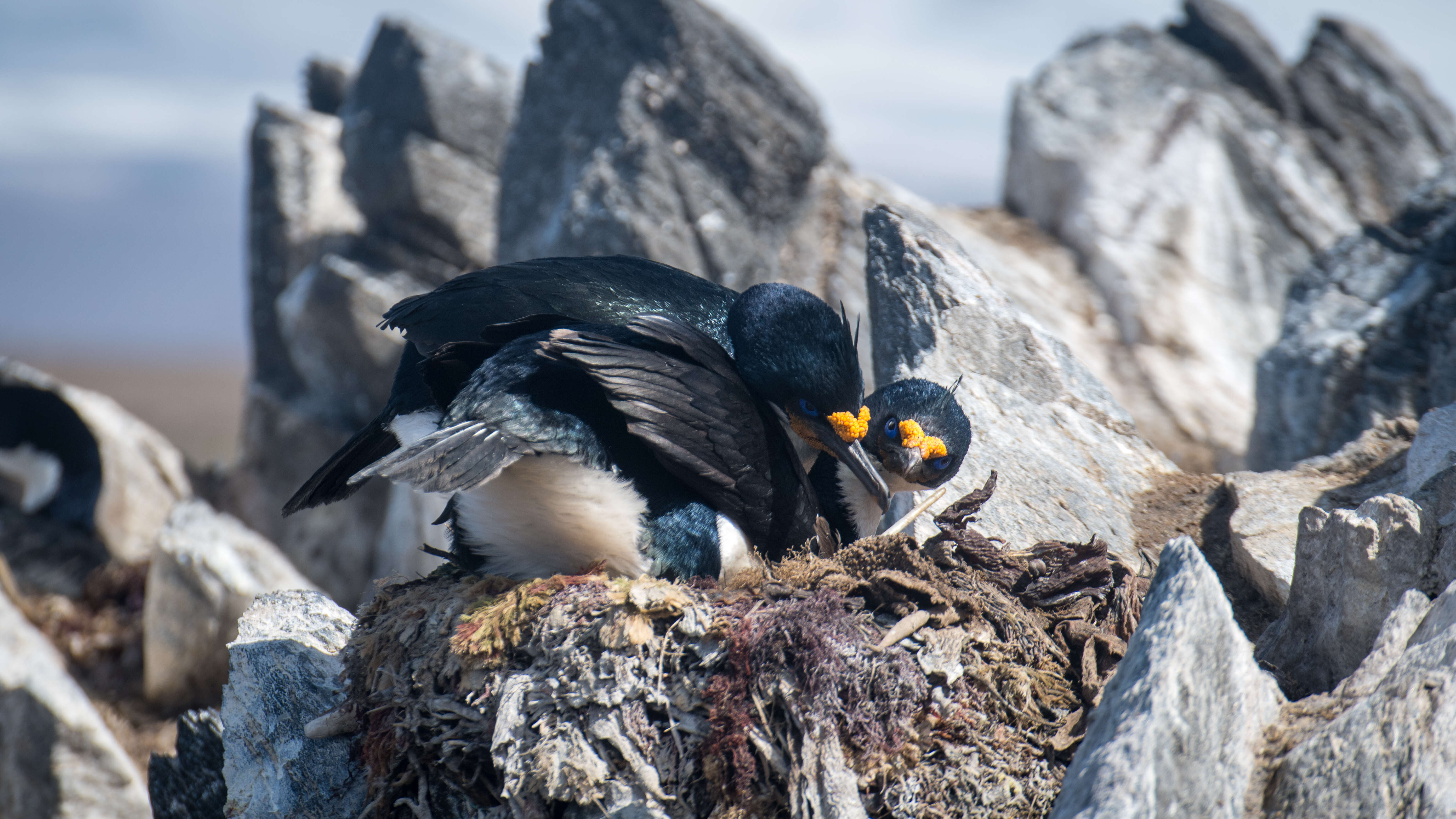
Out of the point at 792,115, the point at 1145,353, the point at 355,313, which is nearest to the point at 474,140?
the point at 355,313

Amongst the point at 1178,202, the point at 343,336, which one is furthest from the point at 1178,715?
the point at 343,336

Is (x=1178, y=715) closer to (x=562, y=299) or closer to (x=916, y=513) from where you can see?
(x=916, y=513)

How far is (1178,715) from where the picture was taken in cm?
234

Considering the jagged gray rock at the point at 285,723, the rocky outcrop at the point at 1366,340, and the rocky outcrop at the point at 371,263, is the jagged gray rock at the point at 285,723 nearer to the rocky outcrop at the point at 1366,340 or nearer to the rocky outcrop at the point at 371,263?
the rocky outcrop at the point at 1366,340

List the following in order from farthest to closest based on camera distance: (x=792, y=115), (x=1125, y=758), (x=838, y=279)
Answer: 1. (x=792, y=115)
2. (x=838, y=279)
3. (x=1125, y=758)

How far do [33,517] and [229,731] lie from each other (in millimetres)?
8746

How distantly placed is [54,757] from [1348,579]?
770 cm

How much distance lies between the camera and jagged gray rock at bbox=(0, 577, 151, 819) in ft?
21.6

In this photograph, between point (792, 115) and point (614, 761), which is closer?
point (614, 761)

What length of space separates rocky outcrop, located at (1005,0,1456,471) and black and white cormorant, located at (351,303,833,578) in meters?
6.90

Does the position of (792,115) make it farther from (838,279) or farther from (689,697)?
(689,697)

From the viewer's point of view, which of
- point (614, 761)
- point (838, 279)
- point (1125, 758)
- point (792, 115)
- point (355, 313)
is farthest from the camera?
point (355, 313)

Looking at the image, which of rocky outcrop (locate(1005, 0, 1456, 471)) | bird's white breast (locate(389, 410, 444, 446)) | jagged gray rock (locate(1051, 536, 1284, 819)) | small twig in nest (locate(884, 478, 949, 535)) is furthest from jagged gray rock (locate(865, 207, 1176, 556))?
rocky outcrop (locate(1005, 0, 1456, 471))

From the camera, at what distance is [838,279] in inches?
355
